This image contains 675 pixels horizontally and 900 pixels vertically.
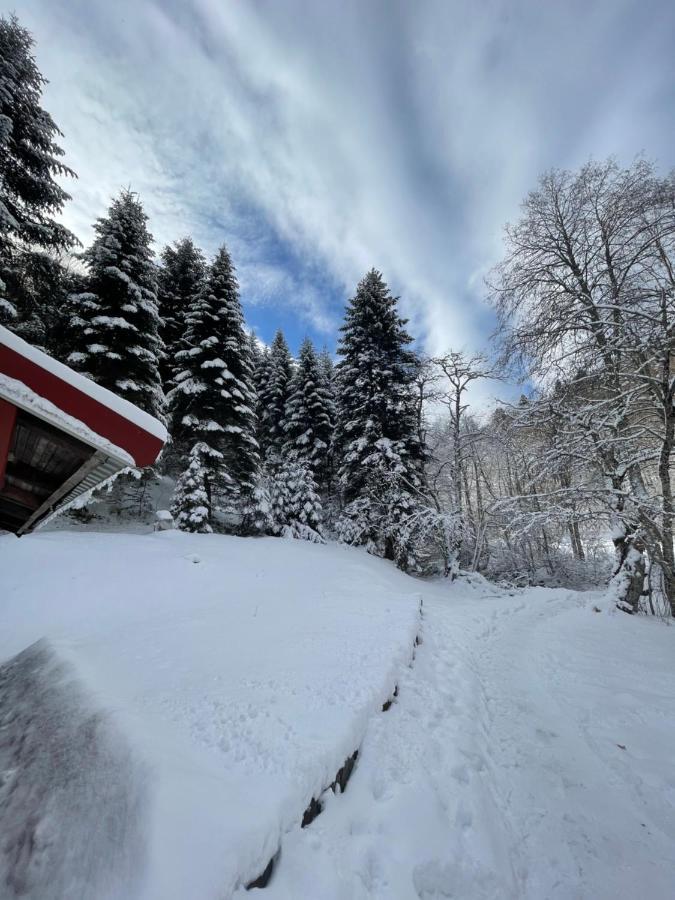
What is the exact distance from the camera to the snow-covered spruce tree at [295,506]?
13.9 metres

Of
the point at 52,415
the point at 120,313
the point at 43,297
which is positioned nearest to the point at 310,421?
the point at 120,313

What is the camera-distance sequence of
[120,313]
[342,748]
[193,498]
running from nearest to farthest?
[342,748], [120,313], [193,498]

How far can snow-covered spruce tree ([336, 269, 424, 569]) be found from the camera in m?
13.4

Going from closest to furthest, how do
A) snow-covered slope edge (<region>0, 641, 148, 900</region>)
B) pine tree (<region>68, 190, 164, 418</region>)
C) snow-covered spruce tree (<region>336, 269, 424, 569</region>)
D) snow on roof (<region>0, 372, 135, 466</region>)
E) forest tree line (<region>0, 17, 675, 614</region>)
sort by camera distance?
snow-covered slope edge (<region>0, 641, 148, 900</region>)
snow on roof (<region>0, 372, 135, 466</region>)
forest tree line (<region>0, 17, 675, 614</region>)
pine tree (<region>68, 190, 164, 418</region>)
snow-covered spruce tree (<region>336, 269, 424, 569</region>)

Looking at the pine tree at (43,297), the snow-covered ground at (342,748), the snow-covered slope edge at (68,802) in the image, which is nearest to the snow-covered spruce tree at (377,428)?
the snow-covered ground at (342,748)

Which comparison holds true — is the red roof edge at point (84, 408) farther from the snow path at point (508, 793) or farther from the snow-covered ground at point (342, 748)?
the snow path at point (508, 793)

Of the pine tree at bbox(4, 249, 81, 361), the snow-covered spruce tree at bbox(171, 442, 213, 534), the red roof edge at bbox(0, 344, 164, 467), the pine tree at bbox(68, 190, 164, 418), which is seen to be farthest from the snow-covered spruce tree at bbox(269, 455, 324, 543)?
the red roof edge at bbox(0, 344, 164, 467)

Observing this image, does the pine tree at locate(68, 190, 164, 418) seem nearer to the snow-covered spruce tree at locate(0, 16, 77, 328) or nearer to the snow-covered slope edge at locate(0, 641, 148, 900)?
the snow-covered spruce tree at locate(0, 16, 77, 328)

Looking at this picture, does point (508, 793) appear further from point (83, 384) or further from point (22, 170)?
point (22, 170)

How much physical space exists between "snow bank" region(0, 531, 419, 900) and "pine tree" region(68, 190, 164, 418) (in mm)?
5192

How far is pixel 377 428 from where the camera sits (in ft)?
45.5

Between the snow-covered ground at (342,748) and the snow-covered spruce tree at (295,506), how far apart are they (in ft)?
Result: 25.2

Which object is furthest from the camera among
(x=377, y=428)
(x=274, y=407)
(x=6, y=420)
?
(x=274, y=407)

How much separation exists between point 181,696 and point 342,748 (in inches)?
61.1
